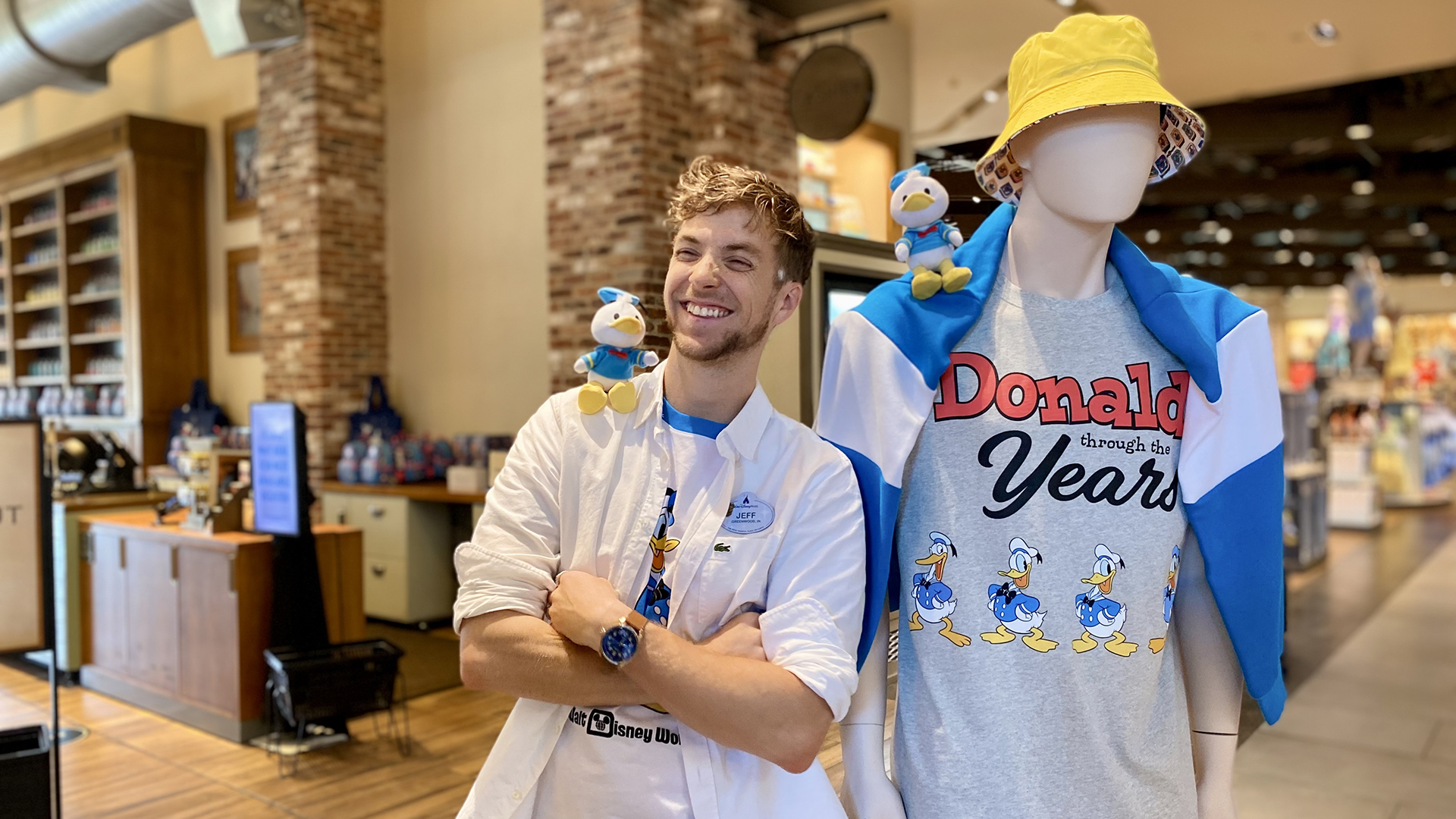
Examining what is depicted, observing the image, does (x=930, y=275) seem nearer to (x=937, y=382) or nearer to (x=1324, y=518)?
(x=937, y=382)

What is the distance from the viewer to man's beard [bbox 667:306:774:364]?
1.31 meters

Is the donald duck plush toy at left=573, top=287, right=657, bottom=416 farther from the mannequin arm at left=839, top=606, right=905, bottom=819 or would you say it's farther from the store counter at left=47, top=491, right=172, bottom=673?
the store counter at left=47, top=491, right=172, bottom=673

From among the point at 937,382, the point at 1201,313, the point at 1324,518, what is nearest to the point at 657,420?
the point at 937,382

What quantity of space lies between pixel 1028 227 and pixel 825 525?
48 centimetres

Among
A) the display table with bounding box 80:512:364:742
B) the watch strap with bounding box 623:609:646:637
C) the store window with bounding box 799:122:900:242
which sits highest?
the store window with bounding box 799:122:900:242

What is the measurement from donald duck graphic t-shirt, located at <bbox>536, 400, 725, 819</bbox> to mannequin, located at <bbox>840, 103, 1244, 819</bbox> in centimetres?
25

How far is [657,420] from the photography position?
4.57 ft

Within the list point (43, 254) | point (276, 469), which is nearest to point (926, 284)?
point (276, 469)

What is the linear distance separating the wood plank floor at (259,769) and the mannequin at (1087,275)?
7.41 feet

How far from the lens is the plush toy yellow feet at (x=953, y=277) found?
4.33ft

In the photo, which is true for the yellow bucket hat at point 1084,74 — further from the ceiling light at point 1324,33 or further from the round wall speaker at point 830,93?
the ceiling light at point 1324,33

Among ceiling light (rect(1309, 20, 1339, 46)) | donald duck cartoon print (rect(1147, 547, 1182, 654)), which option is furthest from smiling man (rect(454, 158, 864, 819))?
ceiling light (rect(1309, 20, 1339, 46))

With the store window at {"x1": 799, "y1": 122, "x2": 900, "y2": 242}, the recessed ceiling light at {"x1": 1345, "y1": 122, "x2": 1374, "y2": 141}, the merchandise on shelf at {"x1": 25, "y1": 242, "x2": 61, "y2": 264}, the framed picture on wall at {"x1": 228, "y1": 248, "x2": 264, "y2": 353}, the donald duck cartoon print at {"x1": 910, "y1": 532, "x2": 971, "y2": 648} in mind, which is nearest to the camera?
the donald duck cartoon print at {"x1": 910, "y1": 532, "x2": 971, "y2": 648}

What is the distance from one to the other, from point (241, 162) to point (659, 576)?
7.16 m
